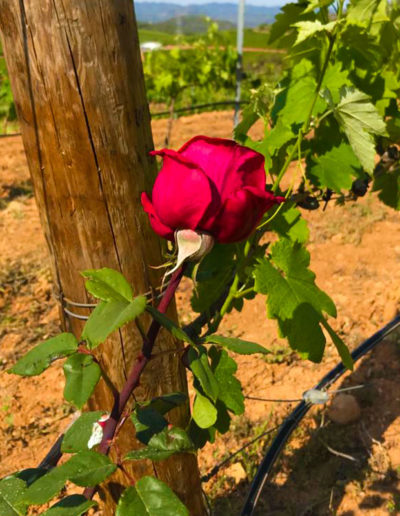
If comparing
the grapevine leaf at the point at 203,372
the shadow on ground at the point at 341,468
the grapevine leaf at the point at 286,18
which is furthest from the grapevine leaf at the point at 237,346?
the shadow on ground at the point at 341,468

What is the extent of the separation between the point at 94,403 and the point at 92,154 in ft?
1.99

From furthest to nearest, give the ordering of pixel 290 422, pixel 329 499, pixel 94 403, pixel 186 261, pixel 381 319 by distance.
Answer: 1. pixel 381 319
2. pixel 329 499
3. pixel 290 422
4. pixel 94 403
5. pixel 186 261

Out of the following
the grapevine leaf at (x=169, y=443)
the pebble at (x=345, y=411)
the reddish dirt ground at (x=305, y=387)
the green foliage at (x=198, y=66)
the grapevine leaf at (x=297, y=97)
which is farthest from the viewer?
the green foliage at (x=198, y=66)

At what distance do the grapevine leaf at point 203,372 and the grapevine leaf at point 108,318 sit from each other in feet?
0.47

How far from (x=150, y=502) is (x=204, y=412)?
0.61ft

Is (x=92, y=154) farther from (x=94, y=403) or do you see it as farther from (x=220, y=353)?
(x=94, y=403)

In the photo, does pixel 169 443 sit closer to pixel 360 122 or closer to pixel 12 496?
pixel 12 496

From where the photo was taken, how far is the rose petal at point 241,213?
2.33 feet

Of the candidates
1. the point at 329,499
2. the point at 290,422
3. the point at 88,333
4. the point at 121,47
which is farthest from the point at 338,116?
the point at 329,499

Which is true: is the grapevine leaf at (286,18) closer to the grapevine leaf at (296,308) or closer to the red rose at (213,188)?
the grapevine leaf at (296,308)

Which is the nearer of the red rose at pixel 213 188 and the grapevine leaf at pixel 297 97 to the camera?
the red rose at pixel 213 188

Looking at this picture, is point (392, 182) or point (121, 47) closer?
point (121, 47)

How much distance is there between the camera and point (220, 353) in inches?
39.6

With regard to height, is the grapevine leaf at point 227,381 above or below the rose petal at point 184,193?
below
